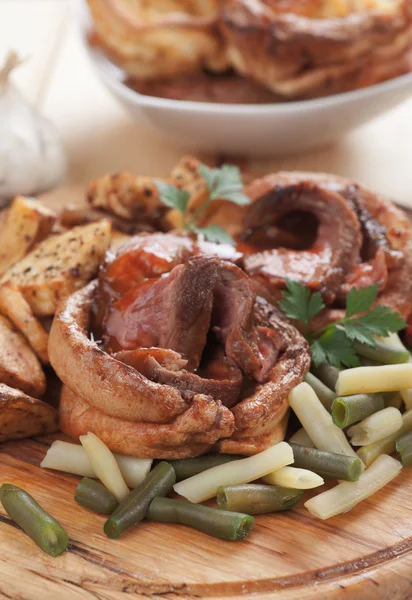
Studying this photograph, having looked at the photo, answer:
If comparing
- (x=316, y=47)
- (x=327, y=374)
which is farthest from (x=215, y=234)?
(x=316, y=47)

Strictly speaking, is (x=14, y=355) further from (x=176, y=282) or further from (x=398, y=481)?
(x=398, y=481)

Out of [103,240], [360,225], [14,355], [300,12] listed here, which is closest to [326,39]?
[300,12]

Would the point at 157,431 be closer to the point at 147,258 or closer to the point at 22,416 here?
the point at 22,416

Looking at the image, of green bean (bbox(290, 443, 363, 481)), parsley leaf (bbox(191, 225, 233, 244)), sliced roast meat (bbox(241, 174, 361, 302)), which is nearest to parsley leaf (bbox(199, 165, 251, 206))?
sliced roast meat (bbox(241, 174, 361, 302))

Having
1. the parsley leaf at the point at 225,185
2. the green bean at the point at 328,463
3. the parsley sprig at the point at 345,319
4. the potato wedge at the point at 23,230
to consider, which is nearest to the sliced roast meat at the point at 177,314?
the parsley sprig at the point at 345,319

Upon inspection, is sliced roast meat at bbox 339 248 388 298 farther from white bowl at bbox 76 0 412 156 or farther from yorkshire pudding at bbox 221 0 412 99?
yorkshire pudding at bbox 221 0 412 99
